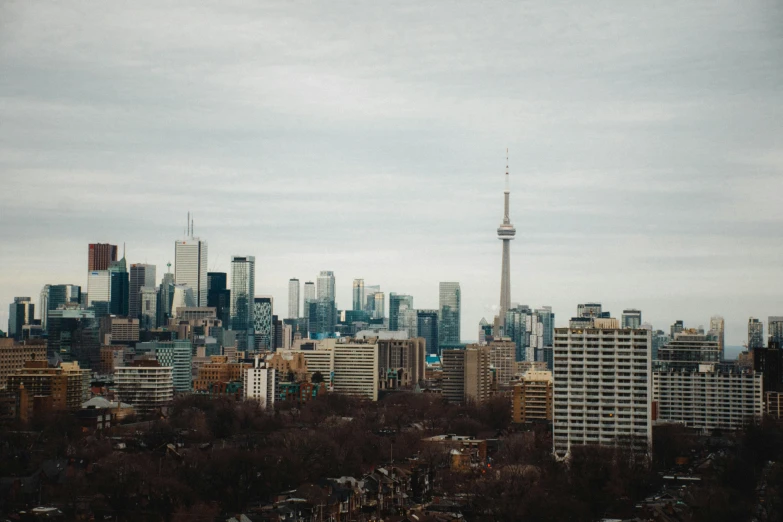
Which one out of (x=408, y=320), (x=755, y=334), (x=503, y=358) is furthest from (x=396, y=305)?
(x=755, y=334)

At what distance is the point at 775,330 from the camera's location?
127 feet

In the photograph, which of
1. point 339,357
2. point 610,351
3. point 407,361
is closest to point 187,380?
point 339,357

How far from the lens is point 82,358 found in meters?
66.2

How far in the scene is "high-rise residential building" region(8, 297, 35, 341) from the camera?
62125 mm

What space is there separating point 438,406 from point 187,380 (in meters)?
15.8

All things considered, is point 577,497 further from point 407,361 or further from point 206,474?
point 407,361

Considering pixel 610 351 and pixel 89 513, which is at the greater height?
pixel 610 351

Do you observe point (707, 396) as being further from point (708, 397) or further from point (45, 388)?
point (45, 388)

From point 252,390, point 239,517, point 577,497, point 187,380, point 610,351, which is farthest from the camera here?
point 187,380

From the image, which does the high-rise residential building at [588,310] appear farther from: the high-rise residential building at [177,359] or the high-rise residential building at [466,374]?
the high-rise residential building at [177,359]

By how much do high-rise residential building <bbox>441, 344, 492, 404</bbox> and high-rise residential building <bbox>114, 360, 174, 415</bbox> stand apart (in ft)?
42.8

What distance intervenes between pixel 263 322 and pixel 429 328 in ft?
45.8

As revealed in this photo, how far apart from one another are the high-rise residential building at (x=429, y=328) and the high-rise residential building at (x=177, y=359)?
3994 centimetres

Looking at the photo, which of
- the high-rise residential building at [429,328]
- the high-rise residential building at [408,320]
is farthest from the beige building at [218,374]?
the high-rise residential building at [429,328]
